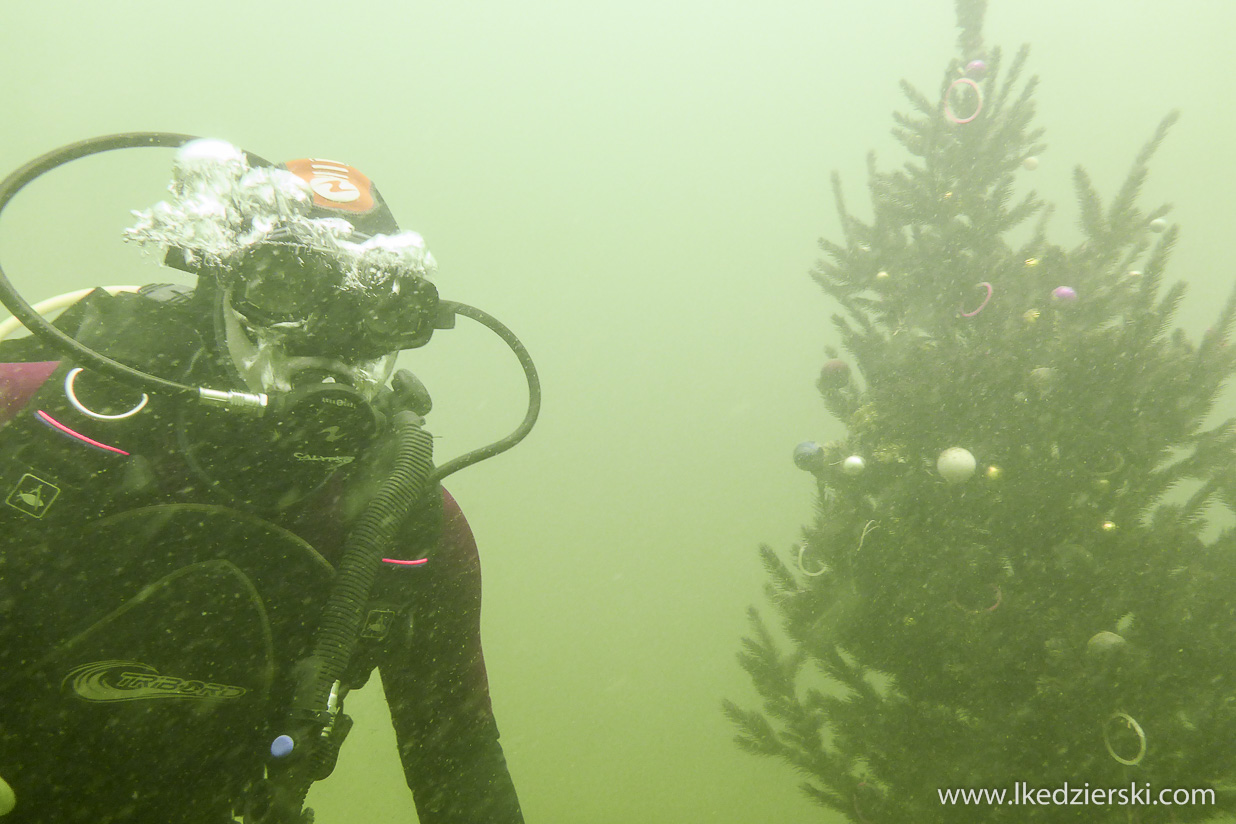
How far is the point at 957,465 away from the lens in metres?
2.35

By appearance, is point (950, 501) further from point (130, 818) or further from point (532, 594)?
point (532, 594)

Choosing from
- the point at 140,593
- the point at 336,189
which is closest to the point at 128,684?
the point at 140,593

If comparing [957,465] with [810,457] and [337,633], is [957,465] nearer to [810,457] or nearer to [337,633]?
[810,457]

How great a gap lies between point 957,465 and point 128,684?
8.91 feet

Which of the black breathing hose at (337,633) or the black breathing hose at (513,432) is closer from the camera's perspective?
the black breathing hose at (337,633)

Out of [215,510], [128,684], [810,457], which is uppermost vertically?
[215,510]

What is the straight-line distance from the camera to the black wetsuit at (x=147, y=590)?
1112 millimetres

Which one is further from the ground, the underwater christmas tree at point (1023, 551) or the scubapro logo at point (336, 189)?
the scubapro logo at point (336, 189)

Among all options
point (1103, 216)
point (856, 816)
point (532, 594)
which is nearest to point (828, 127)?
point (532, 594)

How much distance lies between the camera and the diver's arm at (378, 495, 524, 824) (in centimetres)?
163

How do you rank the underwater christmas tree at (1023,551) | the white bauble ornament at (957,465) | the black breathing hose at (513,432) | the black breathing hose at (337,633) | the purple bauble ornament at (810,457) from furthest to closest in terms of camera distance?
the purple bauble ornament at (810,457), the white bauble ornament at (957,465), the underwater christmas tree at (1023,551), the black breathing hose at (513,432), the black breathing hose at (337,633)

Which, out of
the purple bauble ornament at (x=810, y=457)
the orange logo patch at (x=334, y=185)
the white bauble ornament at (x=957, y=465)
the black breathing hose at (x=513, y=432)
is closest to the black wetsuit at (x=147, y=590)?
the black breathing hose at (x=513, y=432)

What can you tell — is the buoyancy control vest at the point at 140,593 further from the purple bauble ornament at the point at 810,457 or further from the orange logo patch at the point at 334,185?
the purple bauble ornament at the point at 810,457

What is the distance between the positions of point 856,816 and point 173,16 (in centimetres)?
3097
